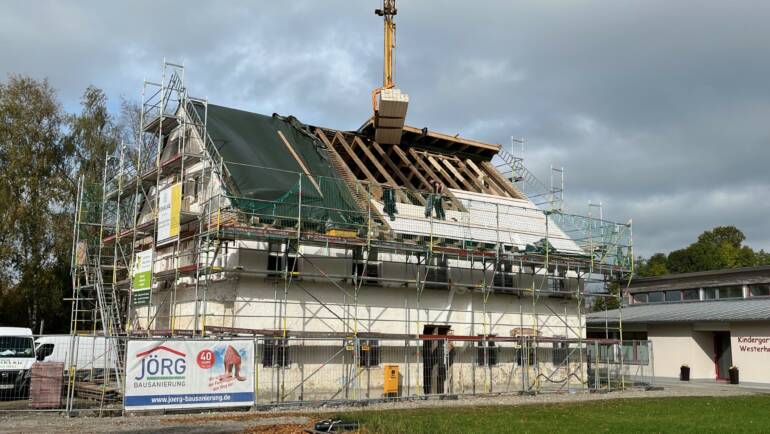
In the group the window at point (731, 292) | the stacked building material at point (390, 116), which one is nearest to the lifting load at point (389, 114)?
the stacked building material at point (390, 116)

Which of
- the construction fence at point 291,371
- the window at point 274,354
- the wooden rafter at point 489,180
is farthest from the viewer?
the wooden rafter at point 489,180

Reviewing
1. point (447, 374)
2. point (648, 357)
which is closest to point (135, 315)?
point (447, 374)

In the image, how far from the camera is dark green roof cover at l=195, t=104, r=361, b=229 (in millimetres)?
20781

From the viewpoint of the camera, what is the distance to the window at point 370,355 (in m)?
21.0

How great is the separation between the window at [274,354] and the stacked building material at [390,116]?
1161 centimetres

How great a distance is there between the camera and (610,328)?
3841cm

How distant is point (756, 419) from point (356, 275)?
1156cm

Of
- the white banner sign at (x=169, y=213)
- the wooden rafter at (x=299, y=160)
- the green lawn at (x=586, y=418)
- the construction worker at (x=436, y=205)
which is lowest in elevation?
the green lawn at (x=586, y=418)

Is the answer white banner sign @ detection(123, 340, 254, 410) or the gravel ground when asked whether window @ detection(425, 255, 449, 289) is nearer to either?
the gravel ground

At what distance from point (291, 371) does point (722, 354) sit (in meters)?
23.2

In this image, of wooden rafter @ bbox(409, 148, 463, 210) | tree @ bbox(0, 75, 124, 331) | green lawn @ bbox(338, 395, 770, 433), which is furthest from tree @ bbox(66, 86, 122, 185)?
green lawn @ bbox(338, 395, 770, 433)

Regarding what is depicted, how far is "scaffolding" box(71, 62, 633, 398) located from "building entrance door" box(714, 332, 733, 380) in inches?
333

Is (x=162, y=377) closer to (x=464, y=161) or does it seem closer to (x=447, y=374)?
(x=447, y=374)

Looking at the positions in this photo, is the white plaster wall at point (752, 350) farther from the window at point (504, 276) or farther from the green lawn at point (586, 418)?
the window at point (504, 276)
